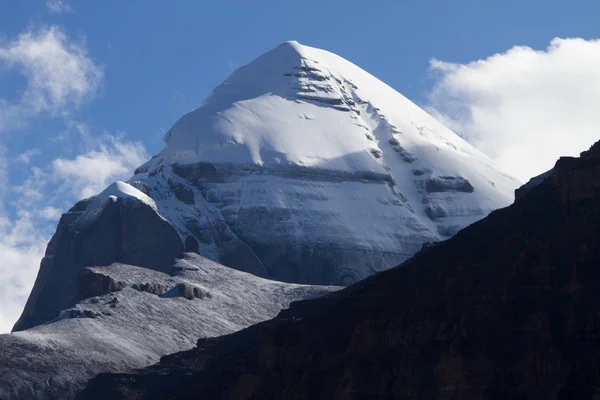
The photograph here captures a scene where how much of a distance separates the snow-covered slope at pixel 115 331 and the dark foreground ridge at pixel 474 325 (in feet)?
170

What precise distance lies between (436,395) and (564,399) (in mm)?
6261

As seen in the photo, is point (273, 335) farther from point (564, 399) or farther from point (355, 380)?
point (564, 399)

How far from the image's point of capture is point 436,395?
272ft

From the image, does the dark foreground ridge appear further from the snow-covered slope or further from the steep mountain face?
the snow-covered slope

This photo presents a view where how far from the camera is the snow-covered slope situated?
6417 inches

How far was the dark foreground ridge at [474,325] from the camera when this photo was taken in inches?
3228

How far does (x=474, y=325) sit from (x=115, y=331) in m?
94.7

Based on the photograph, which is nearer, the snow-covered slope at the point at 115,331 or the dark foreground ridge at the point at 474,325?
the dark foreground ridge at the point at 474,325

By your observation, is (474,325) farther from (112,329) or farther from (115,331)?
(112,329)

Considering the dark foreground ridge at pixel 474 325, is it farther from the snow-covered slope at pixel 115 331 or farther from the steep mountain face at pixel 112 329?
the snow-covered slope at pixel 115 331

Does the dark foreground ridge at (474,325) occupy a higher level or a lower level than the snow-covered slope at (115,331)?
lower

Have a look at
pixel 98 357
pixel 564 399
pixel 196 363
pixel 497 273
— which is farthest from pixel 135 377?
pixel 564 399

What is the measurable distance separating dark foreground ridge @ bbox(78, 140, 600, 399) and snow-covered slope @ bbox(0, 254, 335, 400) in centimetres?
5195

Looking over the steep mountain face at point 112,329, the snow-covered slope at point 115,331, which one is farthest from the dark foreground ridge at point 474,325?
the snow-covered slope at point 115,331
